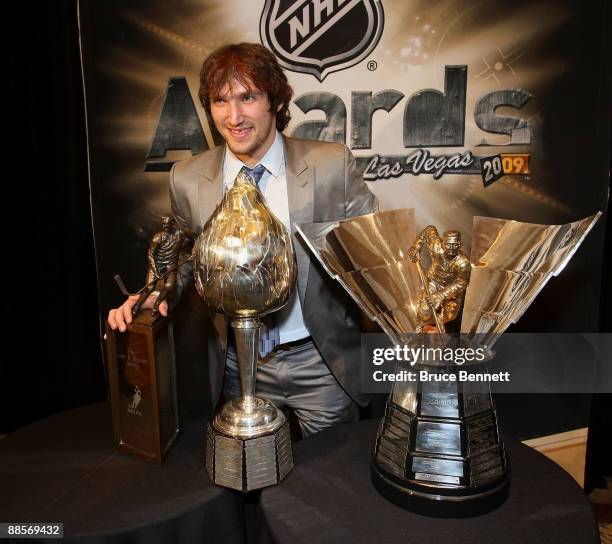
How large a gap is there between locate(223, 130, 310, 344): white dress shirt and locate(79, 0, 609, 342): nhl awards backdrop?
494 mm

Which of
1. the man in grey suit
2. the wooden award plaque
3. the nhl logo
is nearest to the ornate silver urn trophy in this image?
the wooden award plaque

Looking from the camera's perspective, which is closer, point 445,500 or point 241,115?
point 445,500

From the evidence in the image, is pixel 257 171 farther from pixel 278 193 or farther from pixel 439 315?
pixel 439 315

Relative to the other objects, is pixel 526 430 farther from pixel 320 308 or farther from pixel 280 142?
pixel 280 142

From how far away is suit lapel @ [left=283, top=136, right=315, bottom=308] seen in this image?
1461 millimetres

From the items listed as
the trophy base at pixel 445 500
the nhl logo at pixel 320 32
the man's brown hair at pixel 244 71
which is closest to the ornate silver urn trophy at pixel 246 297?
the trophy base at pixel 445 500

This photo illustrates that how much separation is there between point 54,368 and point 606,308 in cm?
213

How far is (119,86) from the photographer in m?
1.99

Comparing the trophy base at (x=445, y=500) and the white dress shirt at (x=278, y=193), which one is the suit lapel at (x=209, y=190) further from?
the trophy base at (x=445, y=500)

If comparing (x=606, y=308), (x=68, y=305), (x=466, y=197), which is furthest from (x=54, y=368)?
(x=606, y=308)

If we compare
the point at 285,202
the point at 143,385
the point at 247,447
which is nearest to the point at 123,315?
the point at 143,385

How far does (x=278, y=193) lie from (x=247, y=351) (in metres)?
0.53

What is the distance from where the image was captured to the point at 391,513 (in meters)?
1.03

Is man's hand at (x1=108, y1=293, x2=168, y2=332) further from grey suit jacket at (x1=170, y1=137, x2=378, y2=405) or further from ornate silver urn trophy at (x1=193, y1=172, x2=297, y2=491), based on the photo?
grey suit jacket at (x1=170, y1=137, x2=378, y2=405)
